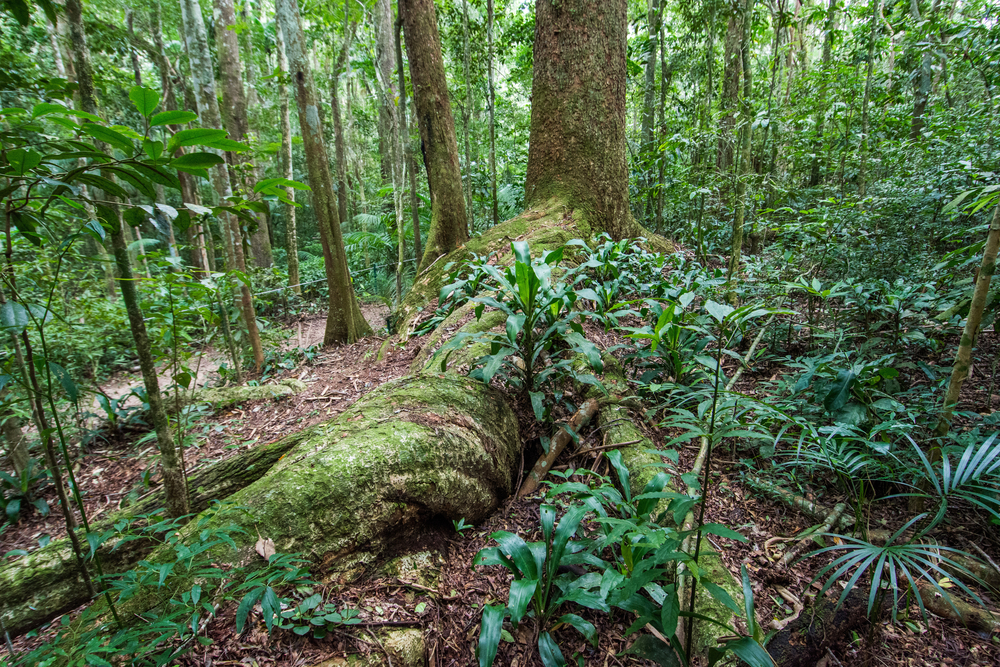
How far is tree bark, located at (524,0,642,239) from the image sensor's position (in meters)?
5.09

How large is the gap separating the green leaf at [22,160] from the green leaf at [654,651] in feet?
6.53

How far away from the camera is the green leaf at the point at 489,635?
53.1 inches

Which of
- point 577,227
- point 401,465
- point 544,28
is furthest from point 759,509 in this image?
point 544,28

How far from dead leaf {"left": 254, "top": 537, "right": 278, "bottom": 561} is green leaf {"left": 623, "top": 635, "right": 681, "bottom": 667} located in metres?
1.21

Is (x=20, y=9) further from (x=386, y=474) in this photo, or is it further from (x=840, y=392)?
(x=840, y=392)

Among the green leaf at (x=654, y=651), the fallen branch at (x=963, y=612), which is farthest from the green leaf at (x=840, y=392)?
the green leaf at (x=654, y=651)

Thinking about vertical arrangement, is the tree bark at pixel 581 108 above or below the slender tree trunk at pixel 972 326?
above

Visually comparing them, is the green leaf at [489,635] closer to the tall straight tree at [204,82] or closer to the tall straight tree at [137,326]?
the tall straight tree at [137,326]

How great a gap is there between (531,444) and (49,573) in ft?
6.89

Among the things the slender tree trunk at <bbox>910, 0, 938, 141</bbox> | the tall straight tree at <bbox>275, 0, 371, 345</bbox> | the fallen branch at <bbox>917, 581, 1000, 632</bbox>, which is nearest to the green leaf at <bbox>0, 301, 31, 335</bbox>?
the fallen branch at <bbox>917, 581, 1000, 632</bbox>

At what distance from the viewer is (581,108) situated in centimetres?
518

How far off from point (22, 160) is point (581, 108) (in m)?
5.18

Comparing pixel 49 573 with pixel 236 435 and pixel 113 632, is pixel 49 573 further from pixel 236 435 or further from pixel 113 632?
pixel 236 435

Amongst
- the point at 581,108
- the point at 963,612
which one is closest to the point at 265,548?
the point at 963,612
